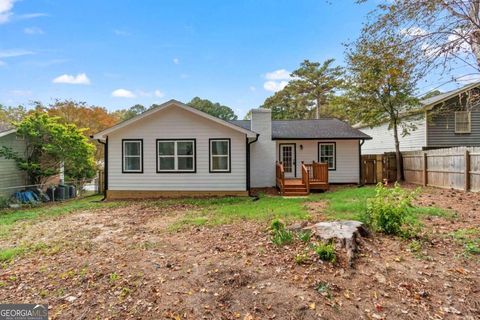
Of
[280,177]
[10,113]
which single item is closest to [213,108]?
[10,113]

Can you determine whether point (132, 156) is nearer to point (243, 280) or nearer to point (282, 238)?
point (282, 238)

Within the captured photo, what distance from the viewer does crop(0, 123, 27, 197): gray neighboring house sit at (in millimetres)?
12719

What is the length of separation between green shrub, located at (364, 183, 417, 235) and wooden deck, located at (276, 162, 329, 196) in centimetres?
691

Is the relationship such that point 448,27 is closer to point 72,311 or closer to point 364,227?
point 364,227

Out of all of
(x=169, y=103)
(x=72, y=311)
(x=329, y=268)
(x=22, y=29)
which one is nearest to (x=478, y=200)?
(x=329, y=268)

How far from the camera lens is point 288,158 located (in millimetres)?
14766

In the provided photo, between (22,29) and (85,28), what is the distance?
134 inches

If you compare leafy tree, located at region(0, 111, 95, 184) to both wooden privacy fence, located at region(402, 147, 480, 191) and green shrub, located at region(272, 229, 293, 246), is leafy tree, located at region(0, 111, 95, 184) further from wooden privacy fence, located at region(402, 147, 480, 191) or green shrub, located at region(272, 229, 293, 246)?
wooden privacy fence, located at region(402, 147, 480, 191)

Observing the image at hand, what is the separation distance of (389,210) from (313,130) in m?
10.8

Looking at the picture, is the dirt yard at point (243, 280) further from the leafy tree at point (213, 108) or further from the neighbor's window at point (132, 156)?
the leafy tree at point (213, 108)

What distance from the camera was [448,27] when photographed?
17.2 ft

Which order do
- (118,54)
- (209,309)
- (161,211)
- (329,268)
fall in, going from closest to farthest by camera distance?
(209,309) < (329,268) < (161,211) < (118,54)

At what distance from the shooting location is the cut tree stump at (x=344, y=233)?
13.7 ft

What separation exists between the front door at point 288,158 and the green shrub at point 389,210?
9.65 metres
